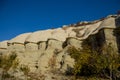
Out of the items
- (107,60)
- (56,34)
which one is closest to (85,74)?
(107,60)

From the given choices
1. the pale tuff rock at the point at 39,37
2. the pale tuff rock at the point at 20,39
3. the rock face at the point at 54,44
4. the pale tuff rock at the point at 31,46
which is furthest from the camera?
the pale tuff rock at the point at 20,39

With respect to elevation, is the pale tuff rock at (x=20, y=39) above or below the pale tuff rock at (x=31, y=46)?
above

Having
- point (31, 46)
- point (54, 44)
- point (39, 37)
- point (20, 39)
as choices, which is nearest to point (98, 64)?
point (54, 44)

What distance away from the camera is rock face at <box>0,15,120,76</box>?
1773 inches

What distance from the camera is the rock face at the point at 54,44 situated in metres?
45.0

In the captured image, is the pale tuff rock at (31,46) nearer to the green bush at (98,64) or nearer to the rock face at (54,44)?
the rock face at (54,44)

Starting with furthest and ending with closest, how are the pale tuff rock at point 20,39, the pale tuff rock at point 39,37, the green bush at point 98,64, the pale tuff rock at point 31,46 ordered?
the pale tuff rock at point 20,39 < the pale tuff rock at point 39,37 < the pale tuff rock at point 31,46 < the green bush at point 98,64

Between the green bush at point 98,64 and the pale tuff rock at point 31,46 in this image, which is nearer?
the green bush at point 98,64

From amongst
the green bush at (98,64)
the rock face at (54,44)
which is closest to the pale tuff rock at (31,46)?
the rock face at (54,44)

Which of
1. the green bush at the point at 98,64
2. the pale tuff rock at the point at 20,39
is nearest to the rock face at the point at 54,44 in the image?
the pale tuff rock at the point at 20,39

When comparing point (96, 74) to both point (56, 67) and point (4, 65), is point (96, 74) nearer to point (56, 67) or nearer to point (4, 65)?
point (56, 67)

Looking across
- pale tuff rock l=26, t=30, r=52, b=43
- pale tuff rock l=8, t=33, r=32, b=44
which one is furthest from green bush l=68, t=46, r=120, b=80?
pale tuff rock l=8, t=33, r=32, b=44

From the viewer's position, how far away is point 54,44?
5906 centimetres

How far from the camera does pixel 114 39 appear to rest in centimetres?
4278
